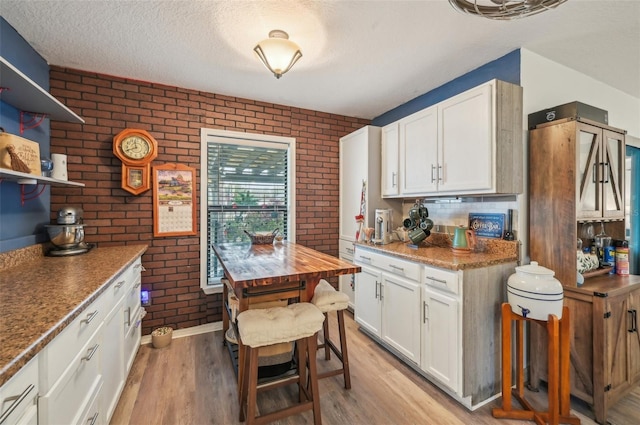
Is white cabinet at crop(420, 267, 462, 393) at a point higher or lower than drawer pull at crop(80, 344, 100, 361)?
lower

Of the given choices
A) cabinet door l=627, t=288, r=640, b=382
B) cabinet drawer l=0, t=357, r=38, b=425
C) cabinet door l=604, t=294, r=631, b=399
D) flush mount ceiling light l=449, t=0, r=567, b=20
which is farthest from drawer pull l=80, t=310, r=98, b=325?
cabinet door l=627, t=288, r=640, b=382

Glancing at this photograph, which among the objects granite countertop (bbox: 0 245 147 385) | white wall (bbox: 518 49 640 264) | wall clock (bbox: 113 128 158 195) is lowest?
granite countertop (bbox: 0 245 147 385)

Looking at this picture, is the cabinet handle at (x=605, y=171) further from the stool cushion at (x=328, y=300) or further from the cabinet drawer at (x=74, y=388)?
the cabinet drawer at (x=74, y=388)

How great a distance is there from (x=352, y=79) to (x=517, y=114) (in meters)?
1.46

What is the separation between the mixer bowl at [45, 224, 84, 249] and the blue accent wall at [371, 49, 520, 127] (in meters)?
3.43

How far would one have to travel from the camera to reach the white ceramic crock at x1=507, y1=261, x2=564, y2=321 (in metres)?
1.65

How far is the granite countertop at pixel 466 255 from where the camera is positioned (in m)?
1.88

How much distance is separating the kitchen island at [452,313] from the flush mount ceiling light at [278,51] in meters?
1.72

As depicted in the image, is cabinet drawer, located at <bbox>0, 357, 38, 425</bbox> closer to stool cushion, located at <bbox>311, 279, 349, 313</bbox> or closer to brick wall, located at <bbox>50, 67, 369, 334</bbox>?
stool cushion, located at <bbox>311, 279, 349, 313</bbox>

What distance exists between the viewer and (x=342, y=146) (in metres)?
3.65

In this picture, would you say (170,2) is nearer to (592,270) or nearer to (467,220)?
(467,220)

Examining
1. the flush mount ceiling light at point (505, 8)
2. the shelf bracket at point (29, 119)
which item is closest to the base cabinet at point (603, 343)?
the flush mount ceiling light at point (505, 8)

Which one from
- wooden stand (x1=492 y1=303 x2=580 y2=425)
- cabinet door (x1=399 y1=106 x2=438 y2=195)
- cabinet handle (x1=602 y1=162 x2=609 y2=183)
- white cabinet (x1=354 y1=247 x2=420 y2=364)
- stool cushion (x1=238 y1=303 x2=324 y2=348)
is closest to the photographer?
stool cushion (x1=238 y1=303 x2=324 y2=348)

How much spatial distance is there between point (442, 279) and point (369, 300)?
37.9 inches
